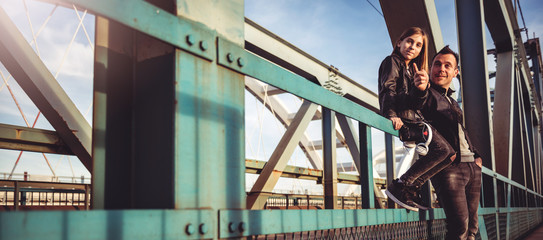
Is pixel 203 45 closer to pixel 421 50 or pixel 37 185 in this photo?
pixel 421 50

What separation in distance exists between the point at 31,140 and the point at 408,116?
5165 millimetres

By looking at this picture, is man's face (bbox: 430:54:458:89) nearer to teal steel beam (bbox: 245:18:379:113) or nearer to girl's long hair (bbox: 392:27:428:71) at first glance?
girl's long hair (bbox: 392:27:428:71)

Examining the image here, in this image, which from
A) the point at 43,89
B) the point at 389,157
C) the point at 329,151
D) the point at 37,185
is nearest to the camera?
the point at 389,157

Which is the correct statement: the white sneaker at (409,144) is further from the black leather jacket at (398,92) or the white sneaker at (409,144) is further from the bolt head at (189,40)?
the bolt head at (189,40)

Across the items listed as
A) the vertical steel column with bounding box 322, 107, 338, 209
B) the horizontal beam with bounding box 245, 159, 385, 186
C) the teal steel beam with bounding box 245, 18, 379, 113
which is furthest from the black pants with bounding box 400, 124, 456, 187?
the horizontal beam with bounding box 245, 159, 385, 186

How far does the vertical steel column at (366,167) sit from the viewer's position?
2547 mm

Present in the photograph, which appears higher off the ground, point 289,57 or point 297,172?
point 289,57


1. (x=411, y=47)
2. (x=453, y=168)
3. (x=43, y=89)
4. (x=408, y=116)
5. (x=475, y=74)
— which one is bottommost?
(x=453, y=168)

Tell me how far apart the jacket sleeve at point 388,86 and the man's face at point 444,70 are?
52 cm

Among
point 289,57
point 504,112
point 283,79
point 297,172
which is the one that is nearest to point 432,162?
point 283,79

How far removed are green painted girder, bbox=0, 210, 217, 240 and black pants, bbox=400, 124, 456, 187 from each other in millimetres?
1683

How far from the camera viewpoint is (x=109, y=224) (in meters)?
1.12

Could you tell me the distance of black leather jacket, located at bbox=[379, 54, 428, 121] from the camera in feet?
8.97

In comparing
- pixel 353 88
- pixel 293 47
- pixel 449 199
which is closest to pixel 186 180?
pixel 449 199
